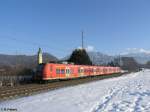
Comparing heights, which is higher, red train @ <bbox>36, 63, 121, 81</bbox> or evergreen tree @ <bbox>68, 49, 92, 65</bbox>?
evergreen tree @ <bbox>68, 49, 92, 65</bbox>

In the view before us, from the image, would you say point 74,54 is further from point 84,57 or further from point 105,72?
point 105,72

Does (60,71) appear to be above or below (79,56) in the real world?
below

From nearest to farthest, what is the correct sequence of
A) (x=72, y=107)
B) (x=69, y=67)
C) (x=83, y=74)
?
(x=72, y=107) < (x=69, y=67) < (x=83, y=74)

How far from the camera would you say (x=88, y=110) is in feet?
43.9

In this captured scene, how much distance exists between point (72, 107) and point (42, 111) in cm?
165

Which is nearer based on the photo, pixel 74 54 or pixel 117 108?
pixel 117 108

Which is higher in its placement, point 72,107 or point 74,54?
point 74,54

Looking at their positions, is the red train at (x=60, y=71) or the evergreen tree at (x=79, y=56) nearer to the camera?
the red train at (x=60, y=71)

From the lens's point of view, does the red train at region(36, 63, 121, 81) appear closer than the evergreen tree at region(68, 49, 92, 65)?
Yes

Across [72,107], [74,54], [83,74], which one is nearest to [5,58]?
[74,54]

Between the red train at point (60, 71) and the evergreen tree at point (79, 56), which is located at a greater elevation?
the evergreen tree at point (79, 56)

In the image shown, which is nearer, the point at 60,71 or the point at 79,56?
the point at 60,71

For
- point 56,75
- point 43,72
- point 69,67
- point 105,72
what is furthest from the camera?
point 105,72

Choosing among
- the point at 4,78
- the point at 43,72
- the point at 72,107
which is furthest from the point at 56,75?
the point at 72,107
